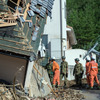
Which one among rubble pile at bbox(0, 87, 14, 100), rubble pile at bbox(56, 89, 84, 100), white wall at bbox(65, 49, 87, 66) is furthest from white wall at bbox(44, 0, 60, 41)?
rubble pile at bbox(0, 87, 14, 100)

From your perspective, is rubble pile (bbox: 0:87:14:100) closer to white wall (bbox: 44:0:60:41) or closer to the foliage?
white wall (bbox: 44:0:60:41)

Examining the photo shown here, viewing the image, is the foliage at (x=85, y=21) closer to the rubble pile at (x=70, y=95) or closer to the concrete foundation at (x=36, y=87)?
the rubble pile at (x=70, y=95)

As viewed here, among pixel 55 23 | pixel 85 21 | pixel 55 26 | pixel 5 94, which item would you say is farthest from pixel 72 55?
pixel 85 21

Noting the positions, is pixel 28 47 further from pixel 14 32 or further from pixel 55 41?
pixel 55 41

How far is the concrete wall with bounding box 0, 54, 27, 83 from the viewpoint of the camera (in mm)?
10375

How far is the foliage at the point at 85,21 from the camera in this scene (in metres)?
41.4

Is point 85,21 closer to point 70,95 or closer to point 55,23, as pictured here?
point 55,23

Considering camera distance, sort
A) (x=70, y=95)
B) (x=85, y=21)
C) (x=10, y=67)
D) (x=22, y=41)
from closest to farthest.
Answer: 1. (x=22, y=41)
2. (x=10, y=67)
3. (x=70, y=95)
4. (x=85, y=21)

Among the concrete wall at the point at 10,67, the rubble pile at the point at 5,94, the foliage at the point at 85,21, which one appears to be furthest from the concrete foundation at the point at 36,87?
the foliage at the point at 85,21

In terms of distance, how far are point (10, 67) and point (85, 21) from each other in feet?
111

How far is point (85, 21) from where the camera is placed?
1683 inches

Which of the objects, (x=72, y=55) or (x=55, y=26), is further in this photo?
(x=72, y=55)

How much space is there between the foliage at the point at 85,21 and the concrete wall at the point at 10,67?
28.6m

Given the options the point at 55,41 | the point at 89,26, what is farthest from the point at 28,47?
the point at 89,26
